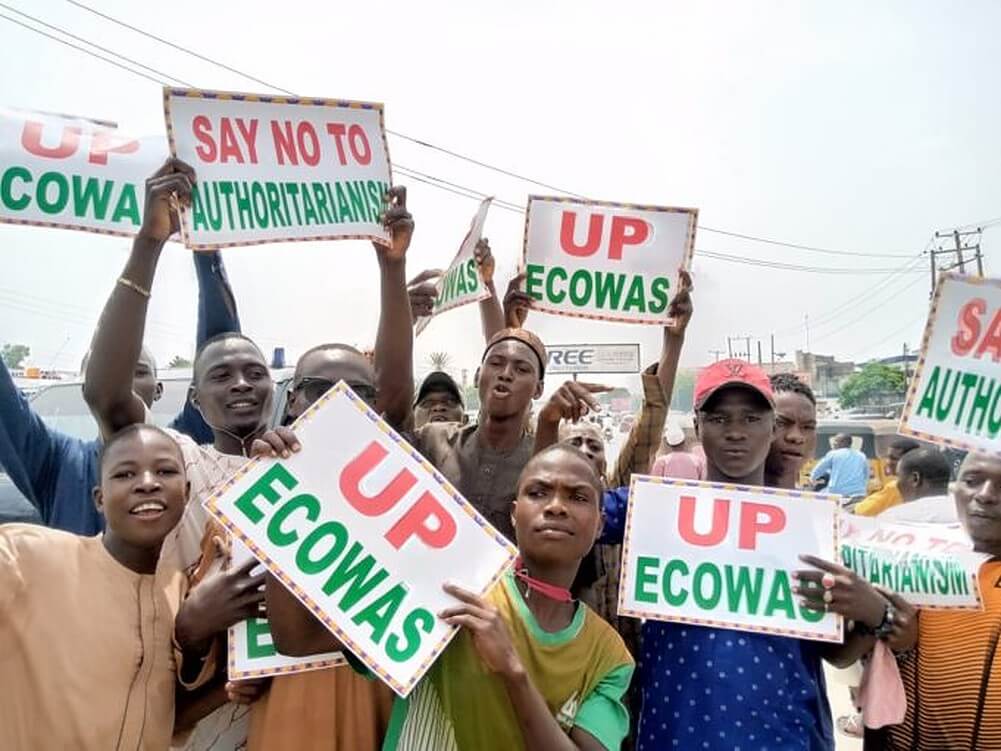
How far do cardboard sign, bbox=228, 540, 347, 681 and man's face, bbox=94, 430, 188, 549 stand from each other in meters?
0.26

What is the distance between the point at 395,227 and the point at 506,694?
71.5 inches

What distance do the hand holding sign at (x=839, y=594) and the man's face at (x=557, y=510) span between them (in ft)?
1.91

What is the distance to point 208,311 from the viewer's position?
10.7 ft

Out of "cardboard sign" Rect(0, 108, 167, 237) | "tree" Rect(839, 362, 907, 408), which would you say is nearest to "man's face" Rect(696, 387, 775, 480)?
"cardboard sign" Rect(0, 108, 167, 237)

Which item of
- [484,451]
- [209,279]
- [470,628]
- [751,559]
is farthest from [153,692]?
[209,279]

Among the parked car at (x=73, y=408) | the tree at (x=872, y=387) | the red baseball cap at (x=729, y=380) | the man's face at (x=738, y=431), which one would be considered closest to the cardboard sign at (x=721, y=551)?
the man's face at (x=738, y=431)

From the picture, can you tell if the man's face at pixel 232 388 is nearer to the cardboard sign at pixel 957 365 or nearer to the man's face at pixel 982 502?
the cardboard sign at pixel 957 365

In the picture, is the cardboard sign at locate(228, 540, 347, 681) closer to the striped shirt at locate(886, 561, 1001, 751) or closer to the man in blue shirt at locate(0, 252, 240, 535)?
the man in blue shirt at locate(0, 252, 240, 535)

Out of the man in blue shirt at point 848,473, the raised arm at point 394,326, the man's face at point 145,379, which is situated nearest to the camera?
the raised arm at point 394,326

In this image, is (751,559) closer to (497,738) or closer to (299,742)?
(497,738)

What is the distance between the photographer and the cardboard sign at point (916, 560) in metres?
2.29

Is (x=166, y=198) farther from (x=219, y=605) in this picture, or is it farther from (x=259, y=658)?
(x=259, y=658)

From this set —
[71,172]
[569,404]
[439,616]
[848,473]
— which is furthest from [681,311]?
[848,473]

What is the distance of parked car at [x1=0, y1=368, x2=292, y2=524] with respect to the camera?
479cm
